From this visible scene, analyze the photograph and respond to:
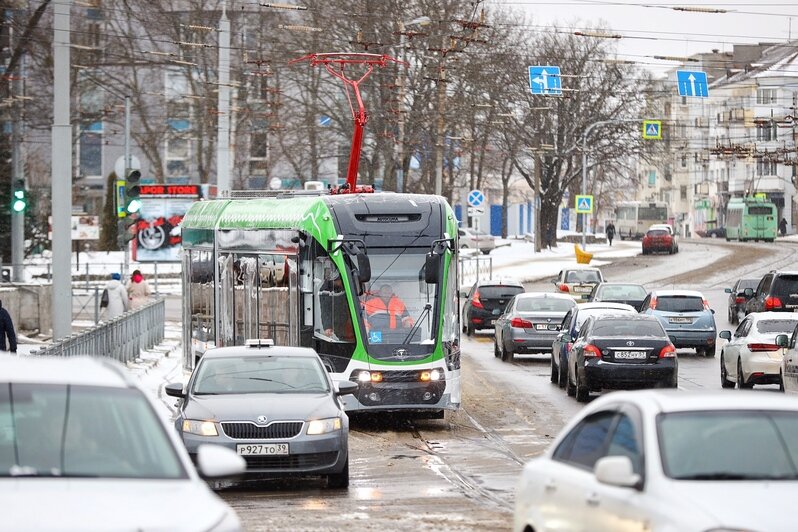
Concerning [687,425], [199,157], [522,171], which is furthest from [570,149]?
[687,425]

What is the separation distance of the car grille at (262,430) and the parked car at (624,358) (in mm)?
10478

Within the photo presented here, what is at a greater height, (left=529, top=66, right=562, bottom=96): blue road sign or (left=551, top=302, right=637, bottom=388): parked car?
(left=529, top=66, right=562, bottom=96): blue road sign

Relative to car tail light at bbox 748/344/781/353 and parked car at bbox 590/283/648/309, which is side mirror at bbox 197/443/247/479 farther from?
parked car at bbox 590/283/648/309

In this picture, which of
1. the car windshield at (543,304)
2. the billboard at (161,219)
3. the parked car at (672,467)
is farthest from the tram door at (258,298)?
the billboard at (161,219)

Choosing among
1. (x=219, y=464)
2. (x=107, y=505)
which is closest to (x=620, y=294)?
(x=219, y=464)

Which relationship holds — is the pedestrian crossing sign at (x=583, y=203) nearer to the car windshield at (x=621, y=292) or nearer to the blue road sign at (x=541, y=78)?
the blue road sign at (x=541, y=78)

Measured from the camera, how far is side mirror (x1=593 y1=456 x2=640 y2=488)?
24.5 feet

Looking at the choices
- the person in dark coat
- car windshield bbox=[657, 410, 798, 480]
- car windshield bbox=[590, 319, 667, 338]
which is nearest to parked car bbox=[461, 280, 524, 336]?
car windshield bbox=[590, 319, 667, 338]

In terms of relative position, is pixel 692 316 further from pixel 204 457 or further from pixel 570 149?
pixel 570 149

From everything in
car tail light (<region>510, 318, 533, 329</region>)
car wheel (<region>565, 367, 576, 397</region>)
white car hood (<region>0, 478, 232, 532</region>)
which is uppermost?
white car hood (<region>0, 478, 232, 532</region>)

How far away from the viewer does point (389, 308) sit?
22.1m

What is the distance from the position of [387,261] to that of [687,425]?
14.4 metres

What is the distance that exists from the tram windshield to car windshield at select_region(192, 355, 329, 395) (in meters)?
4.99

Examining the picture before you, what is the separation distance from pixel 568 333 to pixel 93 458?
2151cm
